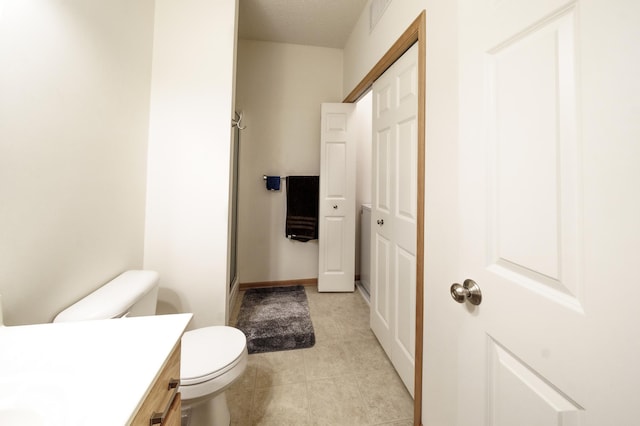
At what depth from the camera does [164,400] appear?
0.58m

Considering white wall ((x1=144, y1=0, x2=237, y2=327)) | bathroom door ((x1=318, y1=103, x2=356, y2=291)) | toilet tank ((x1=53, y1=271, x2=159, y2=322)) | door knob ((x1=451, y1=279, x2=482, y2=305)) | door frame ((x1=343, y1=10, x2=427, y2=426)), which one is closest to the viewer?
door knob ((x1=451, y1=279, x2=482, y2=305))

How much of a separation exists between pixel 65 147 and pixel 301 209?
1.98 meters

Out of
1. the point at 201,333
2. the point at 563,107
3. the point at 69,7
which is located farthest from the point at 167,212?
the point at 563,107

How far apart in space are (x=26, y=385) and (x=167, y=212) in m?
1.19

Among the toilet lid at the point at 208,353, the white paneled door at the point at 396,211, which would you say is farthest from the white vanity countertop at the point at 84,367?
the white paneled door at the point at 396,211

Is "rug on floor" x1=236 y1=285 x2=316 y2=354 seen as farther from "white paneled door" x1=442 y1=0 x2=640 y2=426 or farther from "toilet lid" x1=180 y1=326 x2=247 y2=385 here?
"white paneled door" x1=442 y1=0 x2=640 y2=426

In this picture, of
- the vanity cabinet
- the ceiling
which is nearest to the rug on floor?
the vanity cabinet

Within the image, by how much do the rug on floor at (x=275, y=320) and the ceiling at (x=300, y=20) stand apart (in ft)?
8.78

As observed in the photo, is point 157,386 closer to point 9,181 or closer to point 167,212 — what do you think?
point 9,181

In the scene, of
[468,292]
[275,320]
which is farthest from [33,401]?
[275,320]

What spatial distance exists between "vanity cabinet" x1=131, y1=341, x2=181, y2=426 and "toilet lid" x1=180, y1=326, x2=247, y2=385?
0.32 metres

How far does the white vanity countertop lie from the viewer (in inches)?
17.0

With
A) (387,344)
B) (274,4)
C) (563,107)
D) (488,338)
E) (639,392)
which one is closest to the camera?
(639,392)

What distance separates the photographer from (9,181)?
0.72m
